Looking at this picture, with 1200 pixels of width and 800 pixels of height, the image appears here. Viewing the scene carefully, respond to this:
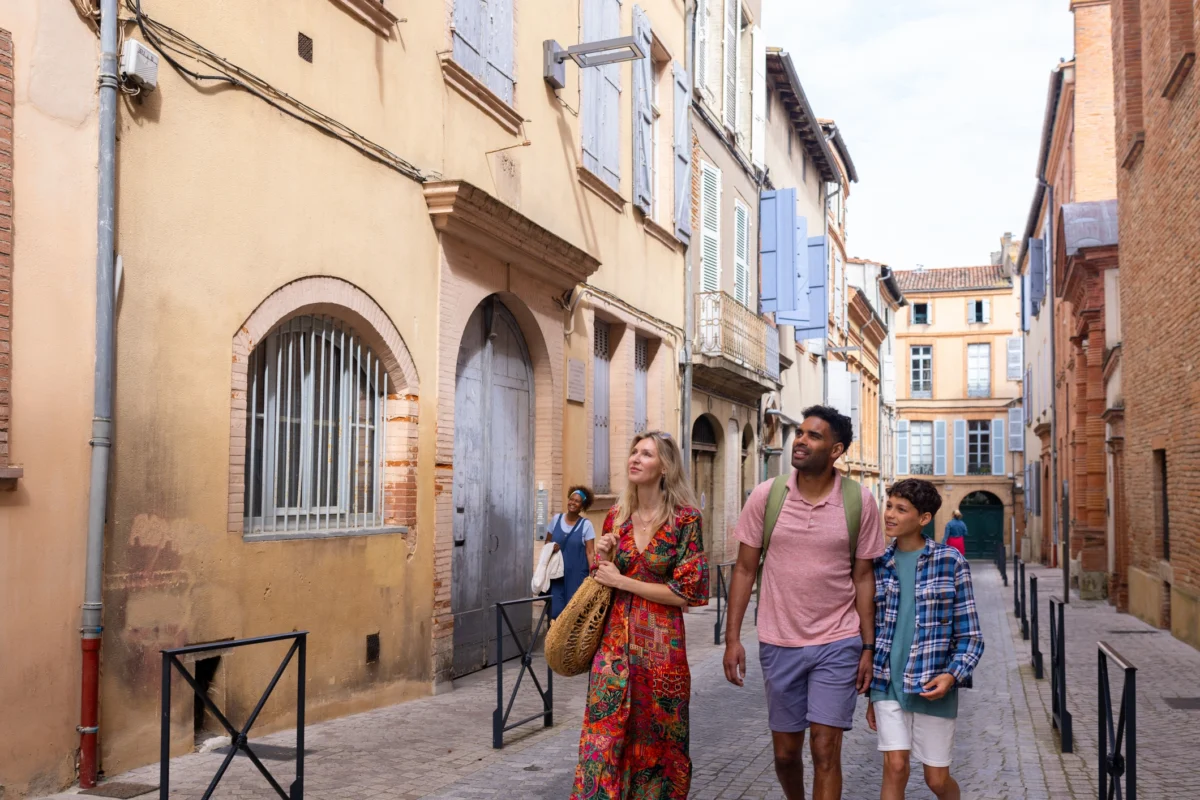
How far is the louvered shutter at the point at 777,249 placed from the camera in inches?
843

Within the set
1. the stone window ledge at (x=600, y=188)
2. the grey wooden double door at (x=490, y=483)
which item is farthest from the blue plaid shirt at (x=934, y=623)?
the stone window ledge at (x=600, y=188)

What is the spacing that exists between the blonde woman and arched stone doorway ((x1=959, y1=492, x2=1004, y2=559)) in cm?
4851

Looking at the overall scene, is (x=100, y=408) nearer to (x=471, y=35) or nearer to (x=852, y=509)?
(x=852, y=509)

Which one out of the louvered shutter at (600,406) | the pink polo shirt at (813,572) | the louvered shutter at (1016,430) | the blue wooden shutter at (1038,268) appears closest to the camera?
the pink polo shirt at (813,572)

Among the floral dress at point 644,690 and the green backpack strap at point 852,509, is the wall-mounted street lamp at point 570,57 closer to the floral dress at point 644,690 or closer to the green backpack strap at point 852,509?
the green backpack strap at point 852,509

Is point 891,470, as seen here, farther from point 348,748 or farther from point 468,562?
point 348,748

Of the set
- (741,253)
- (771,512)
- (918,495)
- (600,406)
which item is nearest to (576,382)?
(600,406)

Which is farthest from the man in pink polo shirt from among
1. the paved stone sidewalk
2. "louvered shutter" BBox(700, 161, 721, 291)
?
"louvered shutter" BBox(700, 161, 721, 291)

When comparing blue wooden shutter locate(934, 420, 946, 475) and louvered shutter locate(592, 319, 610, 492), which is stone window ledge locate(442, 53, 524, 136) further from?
blue wooden shutter locate(934, 420, 946, 475)

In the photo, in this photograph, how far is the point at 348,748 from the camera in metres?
7.08

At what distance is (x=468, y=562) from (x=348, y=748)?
3.34 meters

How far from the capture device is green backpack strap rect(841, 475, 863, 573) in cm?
464

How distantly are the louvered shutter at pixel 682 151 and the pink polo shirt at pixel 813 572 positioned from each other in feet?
37.7

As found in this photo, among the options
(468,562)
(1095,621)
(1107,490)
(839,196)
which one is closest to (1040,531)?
(839,196)
